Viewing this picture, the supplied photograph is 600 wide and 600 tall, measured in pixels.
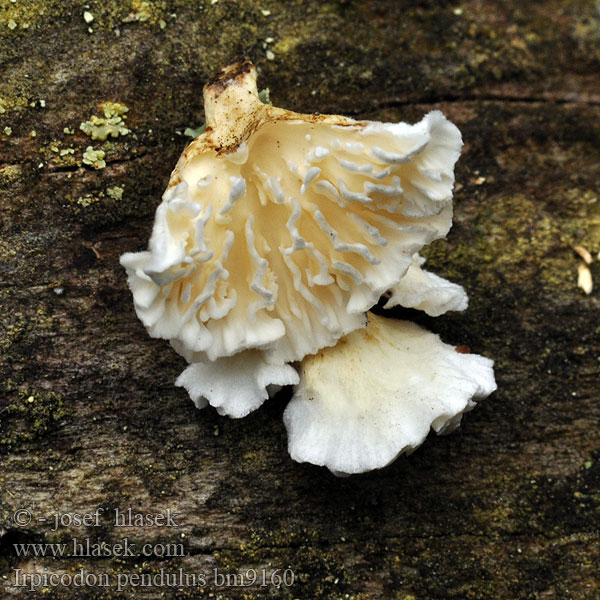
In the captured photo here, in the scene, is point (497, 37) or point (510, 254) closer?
point (510, 254)

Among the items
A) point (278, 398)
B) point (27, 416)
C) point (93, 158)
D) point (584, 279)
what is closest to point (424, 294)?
point (278, 398)

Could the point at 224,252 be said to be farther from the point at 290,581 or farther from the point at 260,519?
the point at 290,581

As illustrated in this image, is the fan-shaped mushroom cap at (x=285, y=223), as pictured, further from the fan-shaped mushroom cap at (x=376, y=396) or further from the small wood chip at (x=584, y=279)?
the small wood chip at (x=584, y=279)

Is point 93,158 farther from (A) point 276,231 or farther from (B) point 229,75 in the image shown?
(A) point 276,231

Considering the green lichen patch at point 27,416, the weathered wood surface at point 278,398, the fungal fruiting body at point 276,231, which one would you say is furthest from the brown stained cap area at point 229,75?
the green lichen patch at point 27,416

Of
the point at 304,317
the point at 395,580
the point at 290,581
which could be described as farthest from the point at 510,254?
the point at 290,581

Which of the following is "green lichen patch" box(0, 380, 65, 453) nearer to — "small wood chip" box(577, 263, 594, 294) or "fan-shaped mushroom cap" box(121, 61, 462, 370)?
"fan-shaped mushroom cap" box(121, 61, 462, 370)

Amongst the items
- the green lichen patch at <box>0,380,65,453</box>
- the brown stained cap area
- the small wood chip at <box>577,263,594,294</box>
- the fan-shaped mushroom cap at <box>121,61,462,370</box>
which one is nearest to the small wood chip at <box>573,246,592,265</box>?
the small wood chip at <box>577,263,594,294</box>
